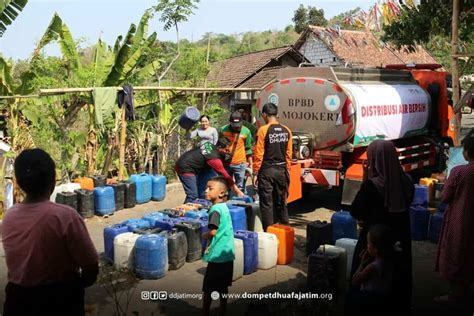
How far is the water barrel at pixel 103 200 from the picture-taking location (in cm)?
877

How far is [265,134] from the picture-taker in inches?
278

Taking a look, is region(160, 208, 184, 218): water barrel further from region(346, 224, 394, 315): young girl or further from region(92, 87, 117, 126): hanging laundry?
region(346, 224, 394, 315): young girl

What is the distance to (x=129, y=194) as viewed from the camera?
370 inches

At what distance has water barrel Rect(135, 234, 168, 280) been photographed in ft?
18.7

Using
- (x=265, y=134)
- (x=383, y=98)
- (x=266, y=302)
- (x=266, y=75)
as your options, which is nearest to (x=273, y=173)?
(x=265, y=134)

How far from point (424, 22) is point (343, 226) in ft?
16.8

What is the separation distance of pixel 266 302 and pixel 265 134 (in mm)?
2732

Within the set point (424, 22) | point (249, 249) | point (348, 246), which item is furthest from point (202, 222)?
point (424, 22)

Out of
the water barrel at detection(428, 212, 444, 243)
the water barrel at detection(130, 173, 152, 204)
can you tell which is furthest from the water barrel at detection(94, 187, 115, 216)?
the water barrel at detection(428, 212, 444, 243)

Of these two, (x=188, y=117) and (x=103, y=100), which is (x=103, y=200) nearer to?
(x=103, y=100)

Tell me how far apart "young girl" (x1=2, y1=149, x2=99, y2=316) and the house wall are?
84.3 ft

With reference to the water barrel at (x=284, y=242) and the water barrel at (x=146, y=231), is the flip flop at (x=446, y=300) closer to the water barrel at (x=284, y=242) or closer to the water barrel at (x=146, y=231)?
the water barrel at (x=284, y=242)

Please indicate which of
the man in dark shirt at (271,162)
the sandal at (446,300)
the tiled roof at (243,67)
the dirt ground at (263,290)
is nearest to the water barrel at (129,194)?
the dirt ground at (263,290)

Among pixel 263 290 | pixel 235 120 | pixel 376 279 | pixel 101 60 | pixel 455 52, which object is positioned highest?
pixel 101 60
